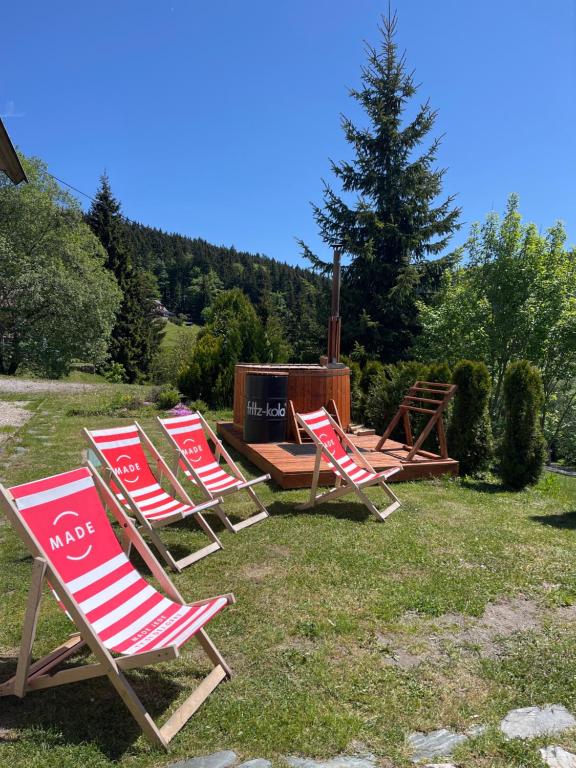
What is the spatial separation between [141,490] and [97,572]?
1901mm

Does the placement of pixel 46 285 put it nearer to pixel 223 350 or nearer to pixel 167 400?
pixel 223 350

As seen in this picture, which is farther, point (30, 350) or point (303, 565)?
point (30, 350)

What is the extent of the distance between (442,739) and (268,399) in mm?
5945

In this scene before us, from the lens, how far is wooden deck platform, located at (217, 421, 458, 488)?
6508mm

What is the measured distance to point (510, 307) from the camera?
18.3m

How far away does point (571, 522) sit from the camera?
18.3ft

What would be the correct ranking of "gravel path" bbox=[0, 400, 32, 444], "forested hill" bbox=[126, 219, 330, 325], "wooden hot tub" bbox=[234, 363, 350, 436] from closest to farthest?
"wooden hot tub" bbox=[234, 363, 350, 436] → "gravel path" bbox=[0, 400, 32, 444] → "forested hill" bbox=[126, 219, 330, 325]

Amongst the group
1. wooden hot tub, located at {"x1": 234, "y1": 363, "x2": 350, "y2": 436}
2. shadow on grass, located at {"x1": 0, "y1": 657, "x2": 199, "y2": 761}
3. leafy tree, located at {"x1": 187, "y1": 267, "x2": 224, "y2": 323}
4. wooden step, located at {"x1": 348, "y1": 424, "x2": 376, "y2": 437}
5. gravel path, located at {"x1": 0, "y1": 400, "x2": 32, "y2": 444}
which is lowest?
shadow on grass, located at {"x1": 0, "y1": 657, "x2": 199, "y2": 761}

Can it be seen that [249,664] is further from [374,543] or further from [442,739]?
[374,543]

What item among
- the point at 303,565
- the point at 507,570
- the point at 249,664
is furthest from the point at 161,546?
the point at 507,570

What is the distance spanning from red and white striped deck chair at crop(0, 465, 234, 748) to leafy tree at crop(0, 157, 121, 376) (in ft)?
86.1

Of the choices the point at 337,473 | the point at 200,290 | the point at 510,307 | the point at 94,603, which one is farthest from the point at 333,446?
the point at 200,290

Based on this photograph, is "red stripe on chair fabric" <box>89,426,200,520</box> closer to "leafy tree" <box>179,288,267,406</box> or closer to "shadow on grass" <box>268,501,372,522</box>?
"shadow on grass" <box>268,501,372,522</box>

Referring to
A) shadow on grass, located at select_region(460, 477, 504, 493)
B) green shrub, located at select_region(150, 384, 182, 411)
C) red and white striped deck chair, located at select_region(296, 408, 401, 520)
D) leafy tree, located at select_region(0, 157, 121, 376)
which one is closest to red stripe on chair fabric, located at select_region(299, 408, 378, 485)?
red and white striped deck chair, located at select_region(296, 408, 401, 520)
